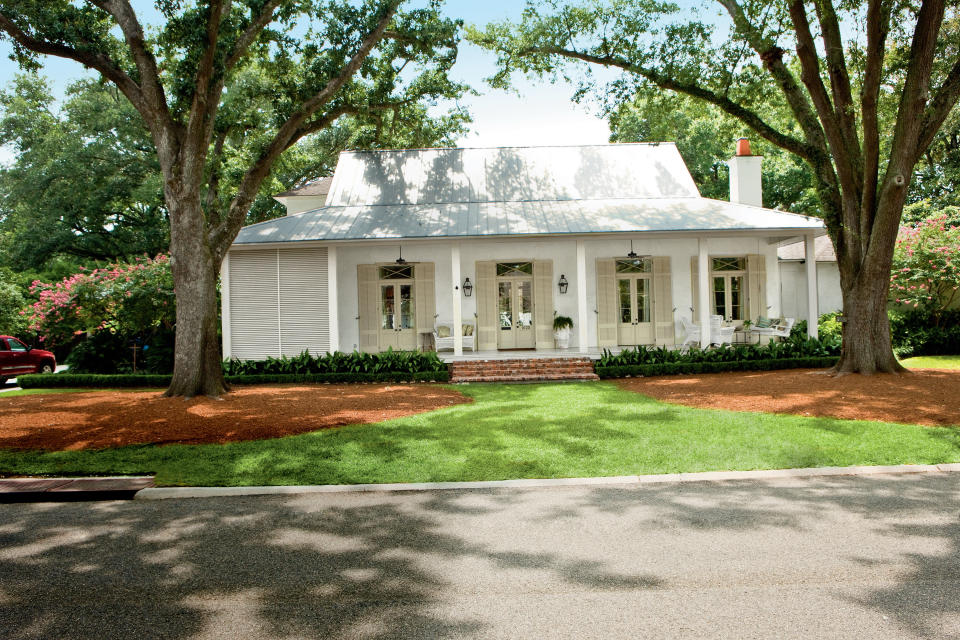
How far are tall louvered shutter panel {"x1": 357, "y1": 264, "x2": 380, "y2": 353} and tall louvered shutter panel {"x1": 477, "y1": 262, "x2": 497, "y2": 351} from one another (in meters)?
2.55

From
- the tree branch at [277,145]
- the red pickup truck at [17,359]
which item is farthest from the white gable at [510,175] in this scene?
the red pickup truck at [17,359]

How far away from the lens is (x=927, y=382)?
33.7ft

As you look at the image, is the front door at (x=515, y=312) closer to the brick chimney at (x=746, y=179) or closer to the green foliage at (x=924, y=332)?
the brick chimney at (x=746, y=179)

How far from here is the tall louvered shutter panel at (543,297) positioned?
52.3 ft

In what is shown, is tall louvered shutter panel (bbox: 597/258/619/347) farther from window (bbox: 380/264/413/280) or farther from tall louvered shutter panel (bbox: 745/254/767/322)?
window (bbox: 380/264/413/280)

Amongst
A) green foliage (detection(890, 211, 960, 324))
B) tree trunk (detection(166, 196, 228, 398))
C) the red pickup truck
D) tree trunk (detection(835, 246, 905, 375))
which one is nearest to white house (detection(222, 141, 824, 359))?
tree trunk (detection(835, 246, 905, 375))

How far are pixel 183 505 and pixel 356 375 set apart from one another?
8212 millimetres

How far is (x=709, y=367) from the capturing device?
13.5 m

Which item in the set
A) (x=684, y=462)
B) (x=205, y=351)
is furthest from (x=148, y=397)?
(x=684, y=462)

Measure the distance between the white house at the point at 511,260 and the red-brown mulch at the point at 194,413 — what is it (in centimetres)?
333

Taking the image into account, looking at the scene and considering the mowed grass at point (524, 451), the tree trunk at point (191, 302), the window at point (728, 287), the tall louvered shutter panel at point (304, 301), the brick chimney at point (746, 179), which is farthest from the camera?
the brick chimney at point (746, 179)

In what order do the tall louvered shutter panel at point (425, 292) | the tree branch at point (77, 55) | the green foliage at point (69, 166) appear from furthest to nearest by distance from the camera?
the green foliage at point (69, 166)
the tall louvered shutter panel at point (425, 292)
the tree branch at point (77, 55)

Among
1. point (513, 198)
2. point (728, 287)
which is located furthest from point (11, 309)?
point (728, 287)

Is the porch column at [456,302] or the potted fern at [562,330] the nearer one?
the porch column at [456,302]
